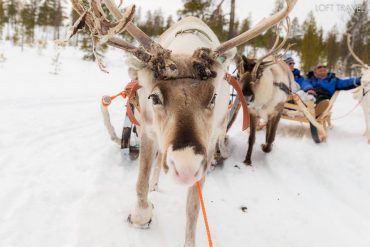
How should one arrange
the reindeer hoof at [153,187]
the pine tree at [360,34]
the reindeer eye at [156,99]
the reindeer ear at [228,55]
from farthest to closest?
the pine tree at [360,34]
the reindeer hoof at [153,187]
the reindeer ear at [228,55]
the reindeer eye at [156,99]

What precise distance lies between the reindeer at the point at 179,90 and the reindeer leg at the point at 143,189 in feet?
0.45

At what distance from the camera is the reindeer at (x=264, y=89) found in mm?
4953

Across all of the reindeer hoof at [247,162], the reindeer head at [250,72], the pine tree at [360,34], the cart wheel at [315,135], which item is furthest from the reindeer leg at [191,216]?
the pine tree at [360,34]

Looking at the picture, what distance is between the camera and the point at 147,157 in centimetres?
302

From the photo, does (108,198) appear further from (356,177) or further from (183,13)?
(183,13)

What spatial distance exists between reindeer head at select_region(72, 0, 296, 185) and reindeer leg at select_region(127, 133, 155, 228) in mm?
780

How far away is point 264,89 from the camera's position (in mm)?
5188

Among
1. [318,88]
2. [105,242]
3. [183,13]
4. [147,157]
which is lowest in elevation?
[105,242]

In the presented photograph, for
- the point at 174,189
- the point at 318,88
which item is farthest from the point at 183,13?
the point at 174,189

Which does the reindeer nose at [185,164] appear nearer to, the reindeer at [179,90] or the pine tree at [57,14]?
the reindeer at [179,90]

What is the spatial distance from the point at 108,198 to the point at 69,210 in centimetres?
46

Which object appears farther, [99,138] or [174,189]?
[99,138]

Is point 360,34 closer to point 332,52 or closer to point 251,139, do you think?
point 332,52

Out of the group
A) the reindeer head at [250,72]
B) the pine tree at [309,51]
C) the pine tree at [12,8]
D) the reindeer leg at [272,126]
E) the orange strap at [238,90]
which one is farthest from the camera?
the pine tree at [12,8]
